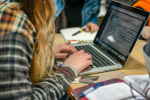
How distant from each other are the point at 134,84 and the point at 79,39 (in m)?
0.61

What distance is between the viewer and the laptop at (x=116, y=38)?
28.0 inches

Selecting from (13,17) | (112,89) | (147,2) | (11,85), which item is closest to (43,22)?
(13,17)

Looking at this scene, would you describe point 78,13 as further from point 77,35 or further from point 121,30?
point 121,30

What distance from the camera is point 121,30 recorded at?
31.9 inches

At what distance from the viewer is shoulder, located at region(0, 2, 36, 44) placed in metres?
0.44

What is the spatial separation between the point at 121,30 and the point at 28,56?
55 cm

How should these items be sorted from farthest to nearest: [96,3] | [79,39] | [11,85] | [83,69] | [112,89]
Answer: [96,3], [79,39], [83,69], [112,89], [11,85]

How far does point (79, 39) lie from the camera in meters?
1.10

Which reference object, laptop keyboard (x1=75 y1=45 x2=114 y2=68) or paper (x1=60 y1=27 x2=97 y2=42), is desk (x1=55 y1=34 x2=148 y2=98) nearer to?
laptop keyboard (x1=75 y1=45 x2=114 y2=68)

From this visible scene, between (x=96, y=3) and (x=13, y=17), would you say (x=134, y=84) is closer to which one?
(x=13, y=17)

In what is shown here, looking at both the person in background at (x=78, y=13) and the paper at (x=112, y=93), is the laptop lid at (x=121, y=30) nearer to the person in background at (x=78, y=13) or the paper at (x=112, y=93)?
the paper at (x=112, y=93)

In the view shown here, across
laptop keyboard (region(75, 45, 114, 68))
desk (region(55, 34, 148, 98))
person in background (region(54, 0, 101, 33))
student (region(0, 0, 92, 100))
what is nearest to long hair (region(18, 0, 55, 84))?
student (region(0, 0, 92, 100))

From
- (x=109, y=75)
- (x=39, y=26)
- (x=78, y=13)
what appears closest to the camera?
(x=39, y=26)

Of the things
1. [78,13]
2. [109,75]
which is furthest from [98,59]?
[78,13]
